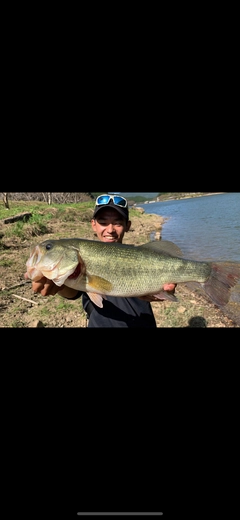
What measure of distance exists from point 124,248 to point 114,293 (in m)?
0.48

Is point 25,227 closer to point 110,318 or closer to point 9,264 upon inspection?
point 9,264

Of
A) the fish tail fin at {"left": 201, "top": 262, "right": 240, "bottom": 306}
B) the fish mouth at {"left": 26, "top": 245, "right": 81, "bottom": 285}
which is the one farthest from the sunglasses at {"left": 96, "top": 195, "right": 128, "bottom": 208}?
the fish tail fin at {"left": 201, "top": 262, "right": 240, "bottom": 306}

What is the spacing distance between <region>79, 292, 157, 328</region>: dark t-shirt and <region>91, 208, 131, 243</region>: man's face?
0.78 metres

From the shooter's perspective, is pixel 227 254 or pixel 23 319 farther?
pixel 227 254

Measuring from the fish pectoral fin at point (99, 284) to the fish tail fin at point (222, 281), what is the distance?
1.08 metres

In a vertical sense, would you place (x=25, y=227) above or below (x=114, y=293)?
below

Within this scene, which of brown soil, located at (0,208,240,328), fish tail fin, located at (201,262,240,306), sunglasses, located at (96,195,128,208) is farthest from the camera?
brown soil, located at (0,208,240,328)

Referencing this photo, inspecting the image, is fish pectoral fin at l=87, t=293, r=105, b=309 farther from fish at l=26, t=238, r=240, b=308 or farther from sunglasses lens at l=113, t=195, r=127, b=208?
sunglasses lens at l=113, t=195, r=127, b=208

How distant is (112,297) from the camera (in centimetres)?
352

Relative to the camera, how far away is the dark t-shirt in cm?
327

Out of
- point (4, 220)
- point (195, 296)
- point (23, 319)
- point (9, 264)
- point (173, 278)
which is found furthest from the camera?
point (4, 220)

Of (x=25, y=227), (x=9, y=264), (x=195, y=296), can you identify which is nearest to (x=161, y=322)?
(x=195, y=296)

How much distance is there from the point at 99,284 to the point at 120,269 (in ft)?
0.90

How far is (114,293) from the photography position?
9.73 feet
